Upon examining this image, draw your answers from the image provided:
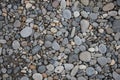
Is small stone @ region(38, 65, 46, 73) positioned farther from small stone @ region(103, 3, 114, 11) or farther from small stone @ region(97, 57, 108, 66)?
small stone @ region(103, 3, 114, 11)

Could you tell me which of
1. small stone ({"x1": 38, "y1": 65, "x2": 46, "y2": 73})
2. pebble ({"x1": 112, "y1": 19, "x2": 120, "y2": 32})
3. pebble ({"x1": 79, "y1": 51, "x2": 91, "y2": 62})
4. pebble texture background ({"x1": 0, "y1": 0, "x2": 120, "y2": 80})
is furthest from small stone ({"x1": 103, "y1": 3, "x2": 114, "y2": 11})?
small stone ({"x1": 38, "y1": 65, "x2": 46, "y2": 73})

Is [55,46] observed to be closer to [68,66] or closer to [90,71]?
[68,66]

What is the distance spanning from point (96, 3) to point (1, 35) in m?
0.76

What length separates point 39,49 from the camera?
93.6 inches

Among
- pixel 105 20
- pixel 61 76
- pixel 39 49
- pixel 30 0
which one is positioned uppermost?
pixel 30 0

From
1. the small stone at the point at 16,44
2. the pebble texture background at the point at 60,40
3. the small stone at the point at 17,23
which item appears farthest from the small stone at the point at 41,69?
the small stone at the point at 17,23

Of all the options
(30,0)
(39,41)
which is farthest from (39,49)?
(30,0)

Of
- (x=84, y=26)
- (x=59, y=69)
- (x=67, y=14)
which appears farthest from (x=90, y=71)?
(x=67, y=14)

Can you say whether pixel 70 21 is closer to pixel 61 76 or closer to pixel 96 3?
pixel 96 3

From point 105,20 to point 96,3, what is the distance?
0.15 metres

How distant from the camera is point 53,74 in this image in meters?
2.35

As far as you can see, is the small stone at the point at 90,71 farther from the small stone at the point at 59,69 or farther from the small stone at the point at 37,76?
the small stone at the point at 37,76

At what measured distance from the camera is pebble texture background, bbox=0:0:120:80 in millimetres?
2344

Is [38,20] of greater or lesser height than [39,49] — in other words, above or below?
Answer: above
